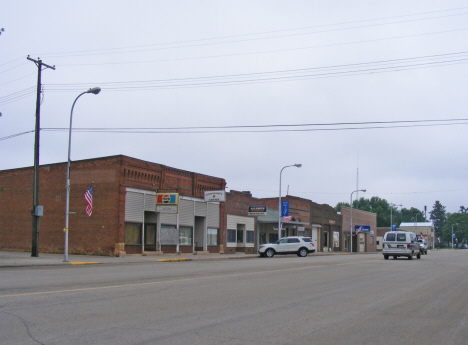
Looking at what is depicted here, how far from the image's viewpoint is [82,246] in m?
34.0

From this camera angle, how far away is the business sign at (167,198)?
34559 millimetres

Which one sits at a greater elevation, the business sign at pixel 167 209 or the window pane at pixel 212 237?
the business sign at pixel 167 209

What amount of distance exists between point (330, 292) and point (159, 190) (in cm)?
2456

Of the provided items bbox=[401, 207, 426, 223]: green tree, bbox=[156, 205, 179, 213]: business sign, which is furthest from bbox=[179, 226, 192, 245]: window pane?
bbox=[401, 207, 426, 223]: green tree

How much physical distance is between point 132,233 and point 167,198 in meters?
3.52

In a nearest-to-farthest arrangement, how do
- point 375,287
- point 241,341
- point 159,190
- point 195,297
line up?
point 241,341 < point 195,297 < point 375,287 < point 159,190

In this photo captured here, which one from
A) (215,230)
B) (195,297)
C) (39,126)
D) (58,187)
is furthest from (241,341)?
(215,230)

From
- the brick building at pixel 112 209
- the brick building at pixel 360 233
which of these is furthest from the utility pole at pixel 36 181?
the brick building at pixel 360 233

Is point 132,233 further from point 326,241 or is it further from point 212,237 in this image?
point 326,241

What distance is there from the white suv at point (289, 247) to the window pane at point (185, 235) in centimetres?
635

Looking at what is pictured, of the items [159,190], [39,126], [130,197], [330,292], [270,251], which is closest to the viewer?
[330,292]

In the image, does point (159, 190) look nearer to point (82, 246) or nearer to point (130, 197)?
point (130, 197)

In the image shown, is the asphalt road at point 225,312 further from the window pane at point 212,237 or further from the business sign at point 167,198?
the window pane at point 212,237

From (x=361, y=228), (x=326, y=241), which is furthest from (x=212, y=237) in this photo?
(x=361, y=228)
